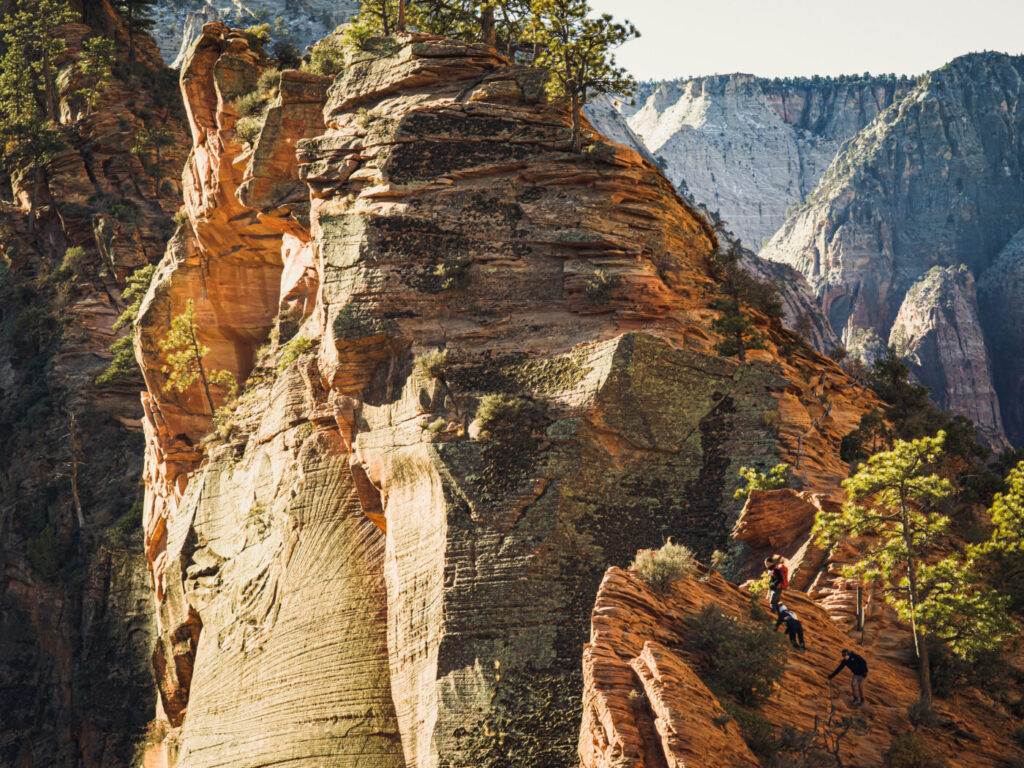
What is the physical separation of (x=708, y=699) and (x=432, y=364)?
16142 mm

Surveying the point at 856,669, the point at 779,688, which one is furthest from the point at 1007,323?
the point at 779,688

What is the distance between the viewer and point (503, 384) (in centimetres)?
3444

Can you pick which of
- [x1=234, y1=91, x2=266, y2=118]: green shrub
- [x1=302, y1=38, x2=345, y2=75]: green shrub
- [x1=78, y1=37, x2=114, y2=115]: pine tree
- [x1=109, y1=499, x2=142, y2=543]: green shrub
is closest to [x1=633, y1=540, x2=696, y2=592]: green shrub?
[x1=302, y1=38, x2=345, y2=75]: green shrub

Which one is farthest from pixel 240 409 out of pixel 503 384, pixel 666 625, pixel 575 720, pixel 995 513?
pixel 995 513

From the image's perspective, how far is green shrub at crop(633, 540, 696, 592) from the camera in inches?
1013

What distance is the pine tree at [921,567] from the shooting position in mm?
24656

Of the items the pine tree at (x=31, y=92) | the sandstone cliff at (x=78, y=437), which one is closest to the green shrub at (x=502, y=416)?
the sandstone cliff at (x=78, y=437)

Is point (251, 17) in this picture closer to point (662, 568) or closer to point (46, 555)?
point (46, 555)

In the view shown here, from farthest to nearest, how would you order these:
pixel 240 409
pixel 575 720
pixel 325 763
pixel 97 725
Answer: pixel 97 725 < pixel 240 409 < pixel 325 763 < pixel 575 720

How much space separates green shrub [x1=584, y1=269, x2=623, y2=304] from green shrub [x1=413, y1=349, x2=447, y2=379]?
5.30 metres

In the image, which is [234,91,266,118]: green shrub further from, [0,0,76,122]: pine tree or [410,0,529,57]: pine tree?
[0,0,76,122]: pine tree

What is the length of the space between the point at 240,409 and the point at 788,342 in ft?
72.9

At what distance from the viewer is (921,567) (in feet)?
82.8

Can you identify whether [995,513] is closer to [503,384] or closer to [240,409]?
[503,384]
